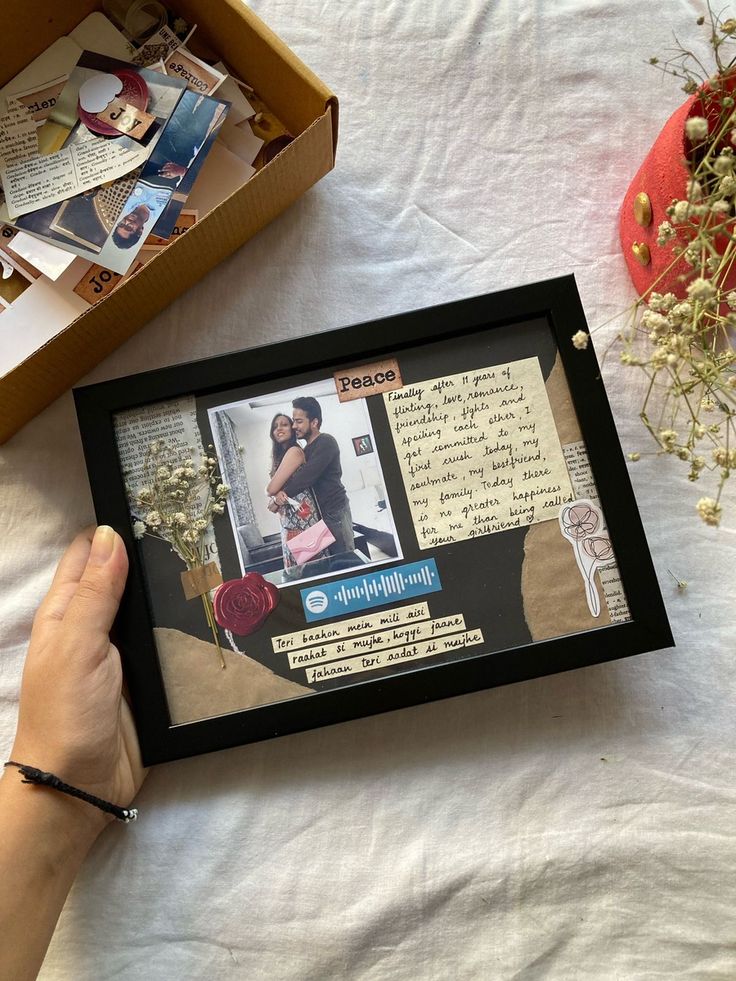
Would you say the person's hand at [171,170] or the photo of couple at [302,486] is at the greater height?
the person's hand at [171,170]

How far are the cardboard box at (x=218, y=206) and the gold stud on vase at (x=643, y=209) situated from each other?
318mm

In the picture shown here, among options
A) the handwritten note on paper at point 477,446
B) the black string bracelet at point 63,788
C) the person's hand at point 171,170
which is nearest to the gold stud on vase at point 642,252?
the handwritten note on paper at point 477,446

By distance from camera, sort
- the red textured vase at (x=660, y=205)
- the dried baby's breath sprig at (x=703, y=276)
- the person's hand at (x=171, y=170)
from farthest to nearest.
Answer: the person's hand at (x=171, y=170)
the red textured vase at (x=660, y=205)
the dried baby's breath sprig at (x=703, y=276)

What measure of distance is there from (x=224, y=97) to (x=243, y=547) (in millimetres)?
491

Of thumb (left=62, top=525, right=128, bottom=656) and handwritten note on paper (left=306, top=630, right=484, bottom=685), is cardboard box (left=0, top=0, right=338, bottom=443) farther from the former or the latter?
handwritten note on paper (left=306, top=630, right=484, bottom=685)

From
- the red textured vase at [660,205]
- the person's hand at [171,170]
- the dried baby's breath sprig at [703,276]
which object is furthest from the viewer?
the person's hand at [171,170]

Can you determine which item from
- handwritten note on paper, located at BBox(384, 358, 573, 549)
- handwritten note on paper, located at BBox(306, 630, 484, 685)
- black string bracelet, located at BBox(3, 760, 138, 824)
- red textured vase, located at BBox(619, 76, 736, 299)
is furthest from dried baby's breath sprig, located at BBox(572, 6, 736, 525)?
black string bracelet, located at BBox(3, 760, 138, 824)

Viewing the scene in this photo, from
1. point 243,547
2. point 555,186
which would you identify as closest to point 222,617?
point 243,547

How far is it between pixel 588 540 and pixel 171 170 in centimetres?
58

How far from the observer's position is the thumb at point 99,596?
28.9 inches

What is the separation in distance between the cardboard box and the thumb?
185 mm

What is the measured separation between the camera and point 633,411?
0.87 meters

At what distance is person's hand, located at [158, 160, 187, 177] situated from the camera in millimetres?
813

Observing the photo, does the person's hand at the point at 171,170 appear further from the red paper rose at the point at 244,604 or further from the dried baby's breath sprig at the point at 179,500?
→ the red paper rose at the point at 244,604
